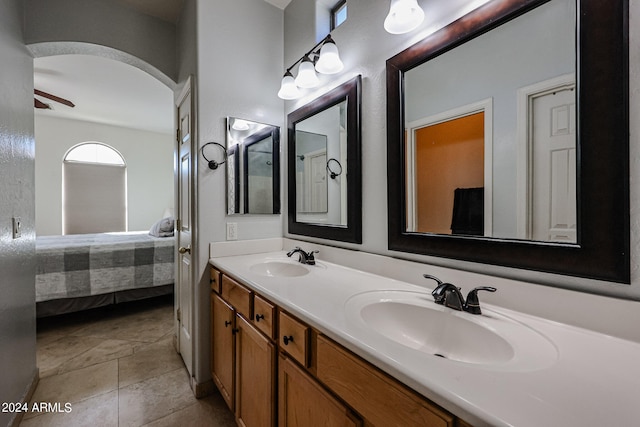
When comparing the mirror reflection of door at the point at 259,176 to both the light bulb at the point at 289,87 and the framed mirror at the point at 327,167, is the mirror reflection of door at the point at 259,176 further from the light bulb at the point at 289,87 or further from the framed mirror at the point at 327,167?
the light bulb at the point at 289,87

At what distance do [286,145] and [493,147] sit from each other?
141 cm

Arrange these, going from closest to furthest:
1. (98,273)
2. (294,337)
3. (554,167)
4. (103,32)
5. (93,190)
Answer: (554,167) → (294,337) → (103,32) → (98,273) → (93,190)

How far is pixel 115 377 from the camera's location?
1.88 metres

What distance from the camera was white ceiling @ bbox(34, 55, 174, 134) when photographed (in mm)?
2891

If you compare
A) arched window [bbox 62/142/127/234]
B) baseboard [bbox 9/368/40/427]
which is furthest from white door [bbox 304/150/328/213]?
arched window [bbox 62/142/127/234]

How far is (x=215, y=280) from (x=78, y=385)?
1.26 meters

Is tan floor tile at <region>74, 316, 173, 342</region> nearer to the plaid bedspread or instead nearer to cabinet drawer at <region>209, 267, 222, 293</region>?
the plaid bedspread

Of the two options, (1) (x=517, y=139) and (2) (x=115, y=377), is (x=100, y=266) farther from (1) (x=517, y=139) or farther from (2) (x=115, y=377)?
(1) (x=517, y=139)

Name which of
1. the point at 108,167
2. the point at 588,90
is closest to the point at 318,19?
the point at 588,90

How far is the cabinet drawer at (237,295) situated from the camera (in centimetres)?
122

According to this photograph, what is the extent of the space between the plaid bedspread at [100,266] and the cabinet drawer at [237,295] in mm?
2028

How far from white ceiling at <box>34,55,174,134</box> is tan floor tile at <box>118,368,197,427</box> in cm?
299

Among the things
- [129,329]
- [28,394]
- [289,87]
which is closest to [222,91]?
[289,87]

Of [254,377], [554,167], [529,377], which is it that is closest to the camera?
[529,377]
